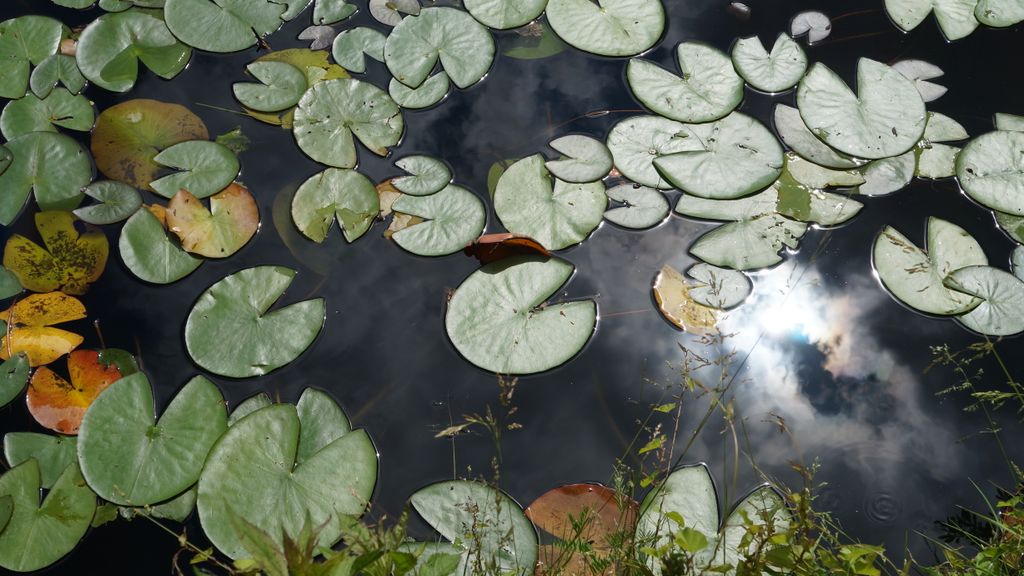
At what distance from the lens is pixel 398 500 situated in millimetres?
1837

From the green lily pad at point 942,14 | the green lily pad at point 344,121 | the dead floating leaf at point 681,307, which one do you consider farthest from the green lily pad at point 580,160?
the green lily pad at point 942,14

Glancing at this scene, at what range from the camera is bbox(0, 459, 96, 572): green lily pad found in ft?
5.73

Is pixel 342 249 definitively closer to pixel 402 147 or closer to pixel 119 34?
pixel 402 147

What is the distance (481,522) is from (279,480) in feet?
1.62

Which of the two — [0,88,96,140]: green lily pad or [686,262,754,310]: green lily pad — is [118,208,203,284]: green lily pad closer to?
[0,88,96,140]: green lily pad

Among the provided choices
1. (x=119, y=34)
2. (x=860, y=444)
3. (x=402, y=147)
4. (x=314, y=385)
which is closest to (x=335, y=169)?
(x=402, y=147)

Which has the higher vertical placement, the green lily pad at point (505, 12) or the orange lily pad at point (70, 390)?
the green lily pad at point (505, 12)

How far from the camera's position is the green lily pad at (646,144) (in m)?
2.27

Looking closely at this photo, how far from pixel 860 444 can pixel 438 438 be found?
105 centimetres

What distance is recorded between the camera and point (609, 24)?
103 inches

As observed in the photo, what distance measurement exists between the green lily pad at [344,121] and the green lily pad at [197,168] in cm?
23

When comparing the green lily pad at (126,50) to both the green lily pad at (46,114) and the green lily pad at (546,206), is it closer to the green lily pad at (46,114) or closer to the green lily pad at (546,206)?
A: the green lily pad at (46,114)

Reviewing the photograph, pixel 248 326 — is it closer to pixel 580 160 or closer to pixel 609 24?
pixel 580 160

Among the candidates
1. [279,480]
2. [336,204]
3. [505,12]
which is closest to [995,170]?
[505,12]
